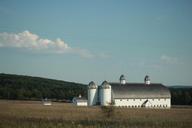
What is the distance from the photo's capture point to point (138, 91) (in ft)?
325

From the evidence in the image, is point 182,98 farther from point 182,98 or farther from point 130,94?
point 130,94

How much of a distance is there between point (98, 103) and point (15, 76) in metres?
107

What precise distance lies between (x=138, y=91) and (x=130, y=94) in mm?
2627

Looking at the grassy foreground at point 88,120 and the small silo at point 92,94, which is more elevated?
the small silo at point 92,94

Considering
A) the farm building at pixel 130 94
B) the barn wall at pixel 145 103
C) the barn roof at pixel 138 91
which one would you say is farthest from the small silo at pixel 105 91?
the barn wall at pixel 145 103

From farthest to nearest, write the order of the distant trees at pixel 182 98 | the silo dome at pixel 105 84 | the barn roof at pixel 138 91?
1. the distant trees at pixel 182 98
2. the barn roof at pixel 138 91
3. the silo dome at pixel 105 84

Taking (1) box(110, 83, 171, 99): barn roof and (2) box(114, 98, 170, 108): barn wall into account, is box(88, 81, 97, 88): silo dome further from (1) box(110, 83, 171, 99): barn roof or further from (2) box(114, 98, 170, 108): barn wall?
(2) box(114, 98, 170, 108): barn wall

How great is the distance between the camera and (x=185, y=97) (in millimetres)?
100500

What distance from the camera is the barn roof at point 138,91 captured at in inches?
3793

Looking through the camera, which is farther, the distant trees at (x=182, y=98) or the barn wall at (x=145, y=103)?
the distant trees at (x=182, y=98)

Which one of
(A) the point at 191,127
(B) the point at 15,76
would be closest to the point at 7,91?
(B) the point at 15,76

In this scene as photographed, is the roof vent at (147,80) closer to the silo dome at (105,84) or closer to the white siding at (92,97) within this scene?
the silo dome at (105,84)

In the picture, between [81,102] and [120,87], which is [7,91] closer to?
[81,102]

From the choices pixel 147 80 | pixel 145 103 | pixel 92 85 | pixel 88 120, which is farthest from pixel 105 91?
pixel 88 120
